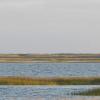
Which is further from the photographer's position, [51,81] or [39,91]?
[51,81]

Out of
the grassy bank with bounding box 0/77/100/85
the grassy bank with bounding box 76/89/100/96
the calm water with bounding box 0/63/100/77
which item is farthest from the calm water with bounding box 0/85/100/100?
the calm water with bounding box 0/63/100/77

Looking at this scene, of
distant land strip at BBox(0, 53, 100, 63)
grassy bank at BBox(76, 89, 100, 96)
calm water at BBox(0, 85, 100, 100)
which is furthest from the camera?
distant land strip at BBox(0, 53, 100, 63)

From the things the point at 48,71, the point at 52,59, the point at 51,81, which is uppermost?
the point at 52,59

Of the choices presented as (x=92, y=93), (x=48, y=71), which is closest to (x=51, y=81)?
(x=92, y=93)

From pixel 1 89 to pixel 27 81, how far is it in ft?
18.0

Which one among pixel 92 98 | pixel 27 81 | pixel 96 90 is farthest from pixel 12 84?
pixel 92 98

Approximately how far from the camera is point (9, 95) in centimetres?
3472

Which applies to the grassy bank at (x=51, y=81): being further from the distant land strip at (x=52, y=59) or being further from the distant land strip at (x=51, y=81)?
the distant land strip at (x=52, y=59)

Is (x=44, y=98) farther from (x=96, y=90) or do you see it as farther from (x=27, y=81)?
(x=27, y=81)

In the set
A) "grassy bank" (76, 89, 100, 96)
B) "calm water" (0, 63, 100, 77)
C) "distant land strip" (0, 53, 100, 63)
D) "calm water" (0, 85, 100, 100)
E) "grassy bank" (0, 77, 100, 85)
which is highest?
"distant land strip" (0, 53, 100, 63)

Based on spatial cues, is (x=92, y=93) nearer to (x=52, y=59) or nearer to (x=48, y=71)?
(x=48, y=71)

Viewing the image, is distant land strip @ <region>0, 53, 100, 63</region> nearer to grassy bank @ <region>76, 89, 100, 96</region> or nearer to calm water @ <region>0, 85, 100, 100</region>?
calm water @ <region>0, 85, 100, 100</region>

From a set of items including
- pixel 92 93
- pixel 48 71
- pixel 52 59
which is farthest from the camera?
pixel 52 59

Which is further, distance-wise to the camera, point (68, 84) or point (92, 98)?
point (68, 84)
